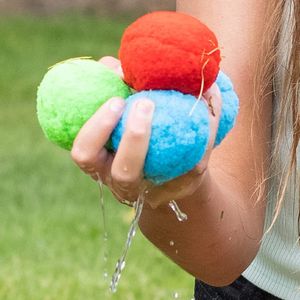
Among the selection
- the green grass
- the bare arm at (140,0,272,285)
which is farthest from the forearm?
the green grass

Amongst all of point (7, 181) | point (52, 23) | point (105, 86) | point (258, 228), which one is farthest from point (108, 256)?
point (52, 23)

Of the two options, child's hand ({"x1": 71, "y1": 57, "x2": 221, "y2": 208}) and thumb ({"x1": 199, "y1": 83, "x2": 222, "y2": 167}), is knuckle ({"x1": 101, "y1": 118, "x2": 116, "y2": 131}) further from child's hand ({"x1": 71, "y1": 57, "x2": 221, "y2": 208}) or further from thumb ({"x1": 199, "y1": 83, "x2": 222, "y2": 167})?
thumb ({"x1": 199, "y1": 83, "x2": 222, "y2": 167})

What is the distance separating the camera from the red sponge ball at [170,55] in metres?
1.38

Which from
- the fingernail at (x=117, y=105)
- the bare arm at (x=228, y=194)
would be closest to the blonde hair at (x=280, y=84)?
the bare arm at (x=228, y=194)

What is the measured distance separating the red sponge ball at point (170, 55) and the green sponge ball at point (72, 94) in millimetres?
37

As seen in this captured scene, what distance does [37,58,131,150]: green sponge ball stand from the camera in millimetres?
1401

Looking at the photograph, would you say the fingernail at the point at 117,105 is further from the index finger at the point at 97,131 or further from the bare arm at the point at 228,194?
the bare arm at the point at 228,194

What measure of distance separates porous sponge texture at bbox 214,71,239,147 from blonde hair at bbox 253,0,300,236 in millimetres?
233

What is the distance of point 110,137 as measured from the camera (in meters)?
1.38

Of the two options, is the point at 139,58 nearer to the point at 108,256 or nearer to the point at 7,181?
the point at 108,256

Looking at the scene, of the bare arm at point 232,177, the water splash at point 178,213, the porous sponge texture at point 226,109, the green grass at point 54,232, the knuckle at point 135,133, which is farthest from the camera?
the green grass at point 54,232

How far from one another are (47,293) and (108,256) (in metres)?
0.57

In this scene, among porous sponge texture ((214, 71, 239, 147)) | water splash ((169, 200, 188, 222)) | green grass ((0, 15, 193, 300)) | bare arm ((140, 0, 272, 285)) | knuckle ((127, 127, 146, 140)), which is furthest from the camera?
green grass ((0, 15, 193, 300))

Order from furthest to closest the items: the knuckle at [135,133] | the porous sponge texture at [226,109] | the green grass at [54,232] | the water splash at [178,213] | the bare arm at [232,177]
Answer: the green grass at [54,232] → the bare arm at [232,177] → the water splash at [178,213] → the porous sponge texture at [226,109] → the knuckle at [135,133]
